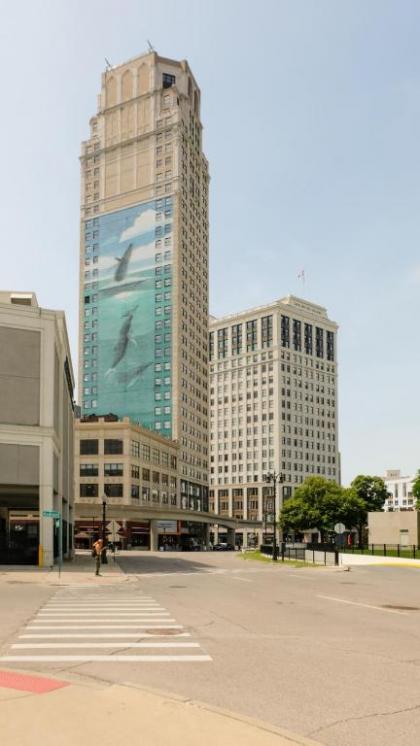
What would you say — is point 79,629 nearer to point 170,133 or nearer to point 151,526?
point 151,526

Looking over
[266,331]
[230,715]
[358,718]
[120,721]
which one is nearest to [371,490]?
[266,331]

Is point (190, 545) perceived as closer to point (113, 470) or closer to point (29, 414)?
point (113, 470)

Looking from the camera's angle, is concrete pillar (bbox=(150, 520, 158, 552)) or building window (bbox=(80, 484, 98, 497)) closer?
building window (bbox=(80, 484, 98, 497))

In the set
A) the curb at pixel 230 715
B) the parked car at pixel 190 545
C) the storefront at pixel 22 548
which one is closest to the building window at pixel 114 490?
the parked car at pixel 190 545

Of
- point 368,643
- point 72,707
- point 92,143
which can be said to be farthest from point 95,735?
point 92,143

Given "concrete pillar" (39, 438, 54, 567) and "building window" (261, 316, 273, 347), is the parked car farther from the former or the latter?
"concrete pillar" (39, 438, 54, 567)

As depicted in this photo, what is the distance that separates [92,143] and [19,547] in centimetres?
13474

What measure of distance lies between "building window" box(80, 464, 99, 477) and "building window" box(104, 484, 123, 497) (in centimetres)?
340

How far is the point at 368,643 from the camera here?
13.6 meters

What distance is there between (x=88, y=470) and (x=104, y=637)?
104 metres

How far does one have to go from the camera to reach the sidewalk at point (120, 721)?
693cm

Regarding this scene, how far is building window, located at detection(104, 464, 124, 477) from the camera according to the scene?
375 feet

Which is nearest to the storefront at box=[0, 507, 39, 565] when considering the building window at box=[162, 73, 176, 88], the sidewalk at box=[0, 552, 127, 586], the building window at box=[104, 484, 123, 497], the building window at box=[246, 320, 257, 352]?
the sidewalk at box=[0, 552, 127, 586]

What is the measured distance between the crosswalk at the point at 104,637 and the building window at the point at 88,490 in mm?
95977
